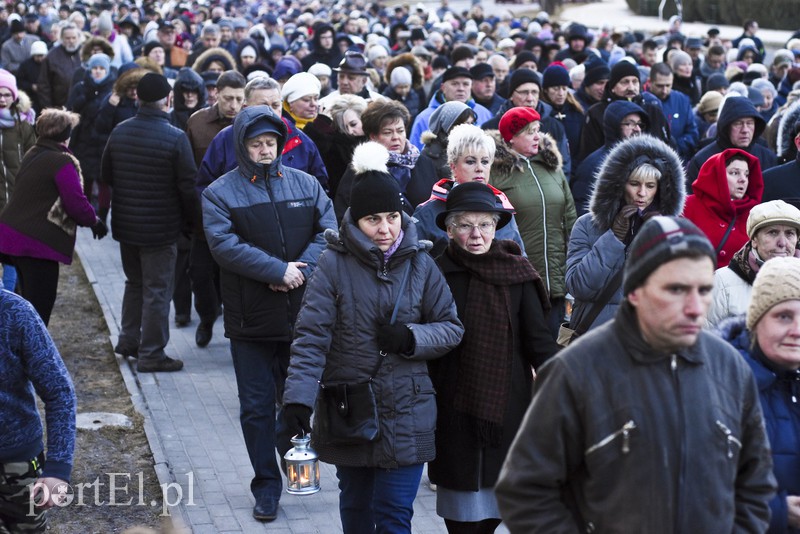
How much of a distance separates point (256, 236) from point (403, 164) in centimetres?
162

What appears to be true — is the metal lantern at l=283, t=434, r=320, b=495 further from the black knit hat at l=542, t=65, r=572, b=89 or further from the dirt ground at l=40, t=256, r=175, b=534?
the black knit hat at l=542, t=65, r=572, b=89

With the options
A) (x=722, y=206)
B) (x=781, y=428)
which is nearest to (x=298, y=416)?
(x=781, y=428)

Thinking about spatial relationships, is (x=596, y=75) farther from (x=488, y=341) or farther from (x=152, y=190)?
(x=488, y=341)

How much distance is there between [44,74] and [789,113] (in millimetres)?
11529

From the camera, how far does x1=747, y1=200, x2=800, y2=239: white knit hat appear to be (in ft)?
18.6

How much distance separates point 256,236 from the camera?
6.61 meters

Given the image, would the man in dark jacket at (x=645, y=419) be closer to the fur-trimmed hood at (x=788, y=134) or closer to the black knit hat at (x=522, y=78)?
the fur-trimmed hood at (x=788, y=134)

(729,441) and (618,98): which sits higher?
(729,441)

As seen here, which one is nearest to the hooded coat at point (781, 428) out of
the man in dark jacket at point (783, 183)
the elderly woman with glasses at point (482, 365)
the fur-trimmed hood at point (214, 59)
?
the elderly woman with glasses at point (482, 365)

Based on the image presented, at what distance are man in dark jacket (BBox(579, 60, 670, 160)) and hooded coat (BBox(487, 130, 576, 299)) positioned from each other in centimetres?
285

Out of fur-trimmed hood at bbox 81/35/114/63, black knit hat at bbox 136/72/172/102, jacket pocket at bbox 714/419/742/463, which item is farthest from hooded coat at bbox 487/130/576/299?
fur-trimmed hood at bbox 81/35/114/63

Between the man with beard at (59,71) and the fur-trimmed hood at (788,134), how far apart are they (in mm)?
11012

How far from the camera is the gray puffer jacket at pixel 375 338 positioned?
511 cm

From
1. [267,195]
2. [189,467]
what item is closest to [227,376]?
[189,467]
